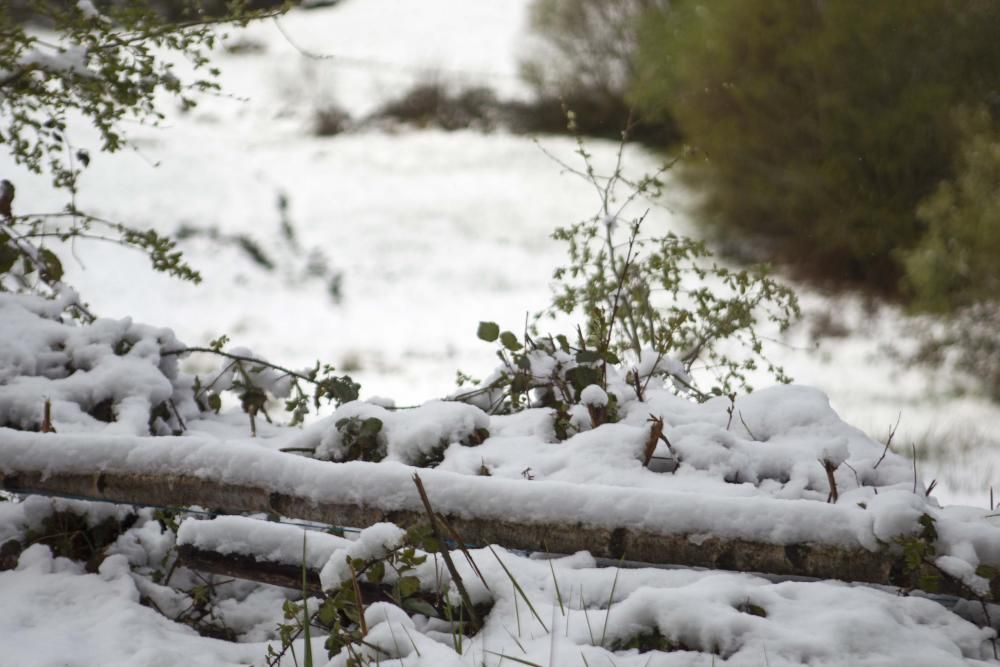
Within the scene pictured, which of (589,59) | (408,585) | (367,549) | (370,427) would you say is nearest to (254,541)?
(367,549)

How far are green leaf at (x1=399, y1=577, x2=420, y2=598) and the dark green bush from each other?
810cm

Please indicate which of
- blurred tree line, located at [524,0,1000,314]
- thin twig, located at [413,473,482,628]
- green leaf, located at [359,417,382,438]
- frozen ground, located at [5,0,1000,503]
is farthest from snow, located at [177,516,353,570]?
blurred tree line, located at [524,0,1000,314]

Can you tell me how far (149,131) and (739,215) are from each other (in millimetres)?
10146

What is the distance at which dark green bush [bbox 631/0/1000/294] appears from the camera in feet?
30.7

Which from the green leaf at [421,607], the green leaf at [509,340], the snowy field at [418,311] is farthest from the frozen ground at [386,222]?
the green leaf at [421,607]

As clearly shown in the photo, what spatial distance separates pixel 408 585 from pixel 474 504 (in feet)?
0.93

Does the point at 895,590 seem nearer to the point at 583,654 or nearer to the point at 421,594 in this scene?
the point at 583,654

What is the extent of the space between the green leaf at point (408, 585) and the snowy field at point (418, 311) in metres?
0.05

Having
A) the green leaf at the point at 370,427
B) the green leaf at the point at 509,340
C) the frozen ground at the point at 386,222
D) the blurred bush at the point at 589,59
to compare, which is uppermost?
the blurred bush at the point at 589,59

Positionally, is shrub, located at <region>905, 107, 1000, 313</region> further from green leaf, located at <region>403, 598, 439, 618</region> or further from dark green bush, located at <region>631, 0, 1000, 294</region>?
green leaf, located at <region>403, 598, 439, 618</region>

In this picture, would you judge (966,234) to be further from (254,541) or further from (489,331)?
(254,541)

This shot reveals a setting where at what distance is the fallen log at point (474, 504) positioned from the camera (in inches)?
65.9

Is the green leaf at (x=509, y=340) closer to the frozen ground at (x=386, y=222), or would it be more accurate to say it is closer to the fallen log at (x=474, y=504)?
the fallen log at (x=474, y=504)

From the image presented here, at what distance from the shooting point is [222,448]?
2033 millimetres
